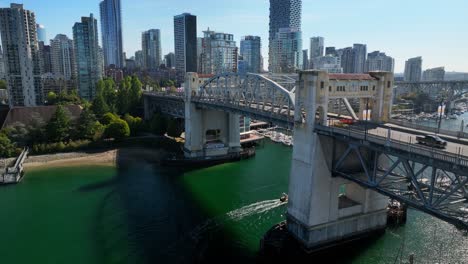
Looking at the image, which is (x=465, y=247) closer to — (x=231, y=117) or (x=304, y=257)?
(x=304, y=257)

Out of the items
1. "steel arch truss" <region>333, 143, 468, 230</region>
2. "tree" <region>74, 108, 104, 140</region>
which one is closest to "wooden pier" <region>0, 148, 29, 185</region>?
"tree" <region>74, 108, 104, 140</region>

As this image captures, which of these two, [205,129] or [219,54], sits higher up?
[219,54]

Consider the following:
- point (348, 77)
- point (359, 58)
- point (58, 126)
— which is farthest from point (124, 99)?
point (359, 58)

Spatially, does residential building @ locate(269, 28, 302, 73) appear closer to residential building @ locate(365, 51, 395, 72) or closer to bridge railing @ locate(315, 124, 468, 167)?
Result: residential building @ locate(365, 51, 395, 72)

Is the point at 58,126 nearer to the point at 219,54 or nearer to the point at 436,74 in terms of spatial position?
the point at 219,54

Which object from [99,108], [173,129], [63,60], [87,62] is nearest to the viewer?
[173,129]

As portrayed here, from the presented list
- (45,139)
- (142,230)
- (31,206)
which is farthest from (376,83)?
(45,139)
